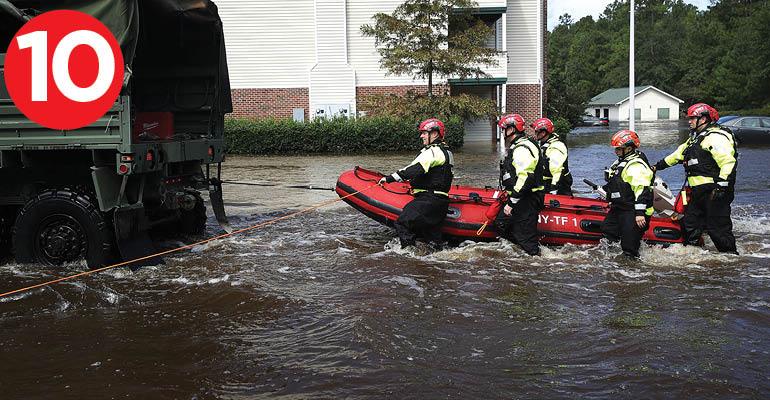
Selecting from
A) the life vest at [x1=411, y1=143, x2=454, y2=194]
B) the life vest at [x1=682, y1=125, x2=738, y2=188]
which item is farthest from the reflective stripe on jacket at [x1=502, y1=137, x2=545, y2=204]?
the life vest at [x1=682, y1=125, x2=738, y2=188]

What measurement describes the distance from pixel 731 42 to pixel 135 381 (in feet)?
261

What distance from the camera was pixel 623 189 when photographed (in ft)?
26.1

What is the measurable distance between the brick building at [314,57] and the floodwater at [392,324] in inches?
751

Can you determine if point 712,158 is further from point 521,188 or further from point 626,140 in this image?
point 521,188

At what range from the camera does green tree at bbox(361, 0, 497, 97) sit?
23.9 metres

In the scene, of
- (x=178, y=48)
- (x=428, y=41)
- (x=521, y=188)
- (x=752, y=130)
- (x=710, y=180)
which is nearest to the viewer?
(x=521, y=188)

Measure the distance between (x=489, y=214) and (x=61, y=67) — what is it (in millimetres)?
4734

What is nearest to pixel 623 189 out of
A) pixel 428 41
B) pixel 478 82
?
pixel 428 41

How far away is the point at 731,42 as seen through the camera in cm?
7362

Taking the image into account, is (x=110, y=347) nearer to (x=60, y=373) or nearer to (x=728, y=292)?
(x=60, y=373)

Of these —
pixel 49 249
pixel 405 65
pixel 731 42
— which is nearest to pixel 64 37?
pixel 49 249

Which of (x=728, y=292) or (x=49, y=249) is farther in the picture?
(x=49, y=249)

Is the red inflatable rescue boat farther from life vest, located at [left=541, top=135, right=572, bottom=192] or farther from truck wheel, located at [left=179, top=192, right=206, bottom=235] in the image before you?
truck wheel, located at [left=179, top=192, right=206, bottom=235]

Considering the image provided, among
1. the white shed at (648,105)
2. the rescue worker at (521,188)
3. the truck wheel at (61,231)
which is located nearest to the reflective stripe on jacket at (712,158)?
the rescue worker at (521,188)
